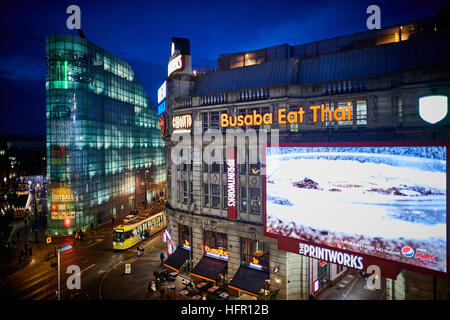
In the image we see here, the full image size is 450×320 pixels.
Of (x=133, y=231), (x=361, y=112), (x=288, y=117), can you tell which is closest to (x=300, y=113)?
(x=288, y=117)

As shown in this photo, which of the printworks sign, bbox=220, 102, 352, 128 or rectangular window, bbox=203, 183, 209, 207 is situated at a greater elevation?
the printworks sign, bbox=220, 102, 352, 128

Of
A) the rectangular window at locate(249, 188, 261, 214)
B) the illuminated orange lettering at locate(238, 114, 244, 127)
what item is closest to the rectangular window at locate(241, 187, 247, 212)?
the rectangular window at locate(249, 188, 261, 214)

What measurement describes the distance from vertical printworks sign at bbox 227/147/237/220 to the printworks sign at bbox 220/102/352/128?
3.01m

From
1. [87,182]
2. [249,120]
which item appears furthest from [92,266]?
[249,120]

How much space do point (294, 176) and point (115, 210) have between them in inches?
1987

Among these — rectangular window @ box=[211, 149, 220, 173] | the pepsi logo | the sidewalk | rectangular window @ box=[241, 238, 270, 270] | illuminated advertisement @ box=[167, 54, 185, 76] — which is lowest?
the sidewalk

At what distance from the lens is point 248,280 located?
2734 cm

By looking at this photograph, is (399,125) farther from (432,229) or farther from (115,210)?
(115,210)

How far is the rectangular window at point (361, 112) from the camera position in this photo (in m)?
24.1

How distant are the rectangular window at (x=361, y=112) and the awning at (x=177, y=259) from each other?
23793 millimetres

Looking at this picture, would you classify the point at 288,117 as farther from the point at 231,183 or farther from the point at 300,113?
the point at 231,183

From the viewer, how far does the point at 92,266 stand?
37125mm

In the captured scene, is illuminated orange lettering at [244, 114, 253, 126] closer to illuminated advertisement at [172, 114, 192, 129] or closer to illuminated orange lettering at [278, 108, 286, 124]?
illuminated orange lettering at [278, 108, 286, 124]

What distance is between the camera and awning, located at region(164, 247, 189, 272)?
32.5m
